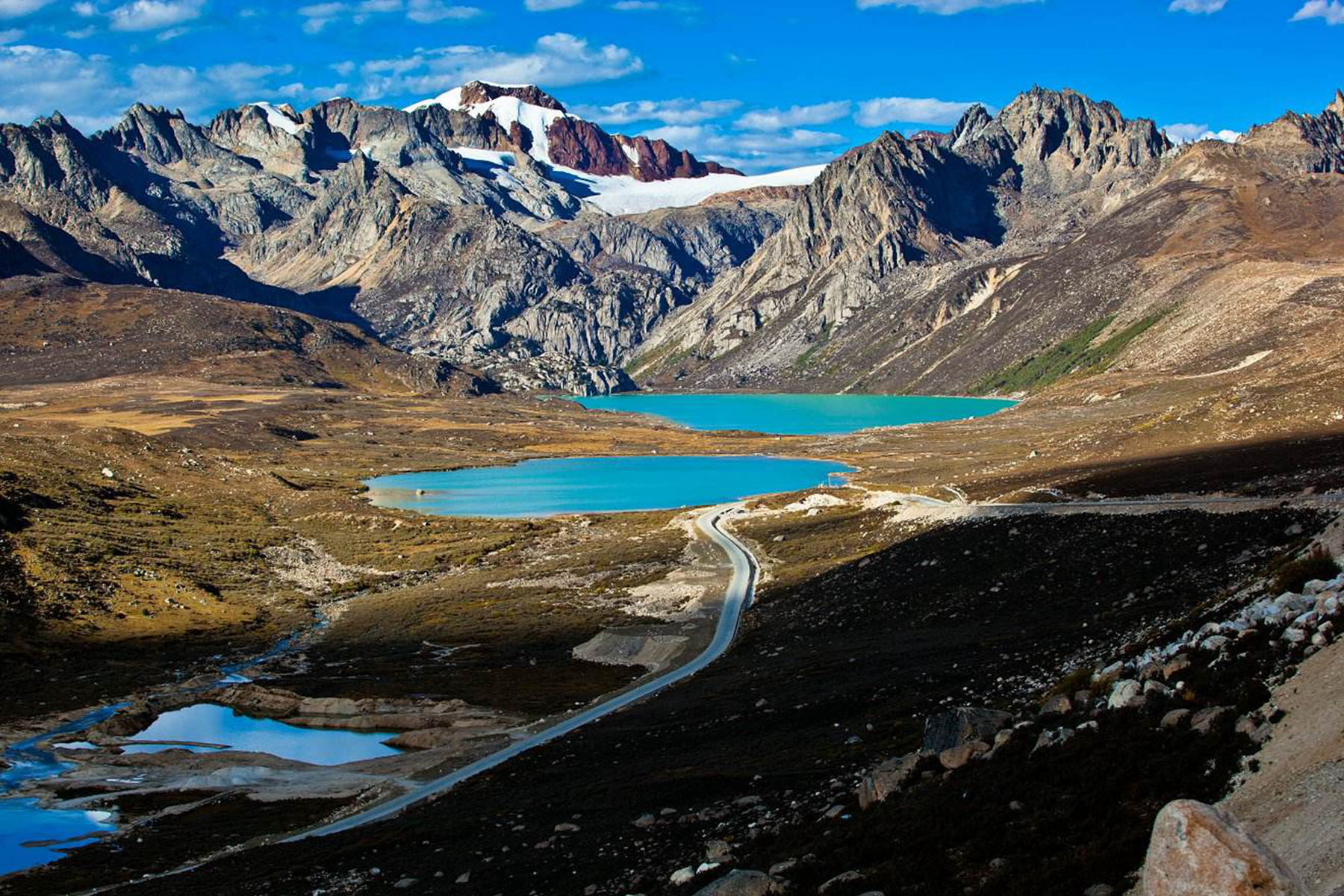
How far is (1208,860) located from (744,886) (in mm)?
10228

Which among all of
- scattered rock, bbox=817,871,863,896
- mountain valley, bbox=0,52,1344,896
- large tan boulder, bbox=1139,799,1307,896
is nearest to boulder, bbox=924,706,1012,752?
mountain valley, bbox=0,52,1344,896

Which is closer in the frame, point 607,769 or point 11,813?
point 607,769

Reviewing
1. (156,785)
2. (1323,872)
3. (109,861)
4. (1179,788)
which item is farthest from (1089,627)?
(156,785)

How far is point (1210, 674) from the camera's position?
23.0 meters

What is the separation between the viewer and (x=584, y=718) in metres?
54.8

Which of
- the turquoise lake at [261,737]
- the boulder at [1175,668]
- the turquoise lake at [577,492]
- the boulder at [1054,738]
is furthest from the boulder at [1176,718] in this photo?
the turquoise lake at [577,492]

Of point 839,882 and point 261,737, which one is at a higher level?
point 839,882

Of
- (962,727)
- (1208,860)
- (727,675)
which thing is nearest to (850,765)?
(962,727)

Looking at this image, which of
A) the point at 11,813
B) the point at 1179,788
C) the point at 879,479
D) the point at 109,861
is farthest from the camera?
the point at 879,479

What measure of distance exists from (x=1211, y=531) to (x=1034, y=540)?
1421 cm

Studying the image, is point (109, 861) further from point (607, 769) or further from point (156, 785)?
point (607, 769)

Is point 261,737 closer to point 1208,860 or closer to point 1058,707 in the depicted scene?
point 1058,707

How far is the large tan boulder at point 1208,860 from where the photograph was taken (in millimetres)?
13102

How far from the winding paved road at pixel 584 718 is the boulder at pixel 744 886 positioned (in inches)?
947
